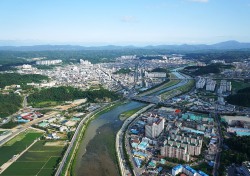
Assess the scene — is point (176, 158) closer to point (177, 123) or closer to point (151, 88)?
point (177, 123)

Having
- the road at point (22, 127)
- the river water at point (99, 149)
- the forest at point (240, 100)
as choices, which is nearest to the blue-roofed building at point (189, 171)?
the river water at point (99, 149)

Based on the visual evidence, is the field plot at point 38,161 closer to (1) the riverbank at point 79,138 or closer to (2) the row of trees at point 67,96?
(1) the riverbank at point 79,138

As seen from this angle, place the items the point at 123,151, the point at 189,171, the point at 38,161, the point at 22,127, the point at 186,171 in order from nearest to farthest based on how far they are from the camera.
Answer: the point at 189,171
the point at 186,171
the point at 38,161
the point at 123,151
the point at 22,127

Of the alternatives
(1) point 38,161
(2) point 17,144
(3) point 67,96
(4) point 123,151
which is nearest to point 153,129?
(4) point 123,151

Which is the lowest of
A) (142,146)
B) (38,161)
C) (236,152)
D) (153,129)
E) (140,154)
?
(38,161)

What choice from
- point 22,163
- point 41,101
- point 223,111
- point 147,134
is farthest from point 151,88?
point 22,163

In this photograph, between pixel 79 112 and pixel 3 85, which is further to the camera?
pixel 3 85

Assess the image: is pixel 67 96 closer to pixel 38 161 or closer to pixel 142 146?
pixel 38 161
